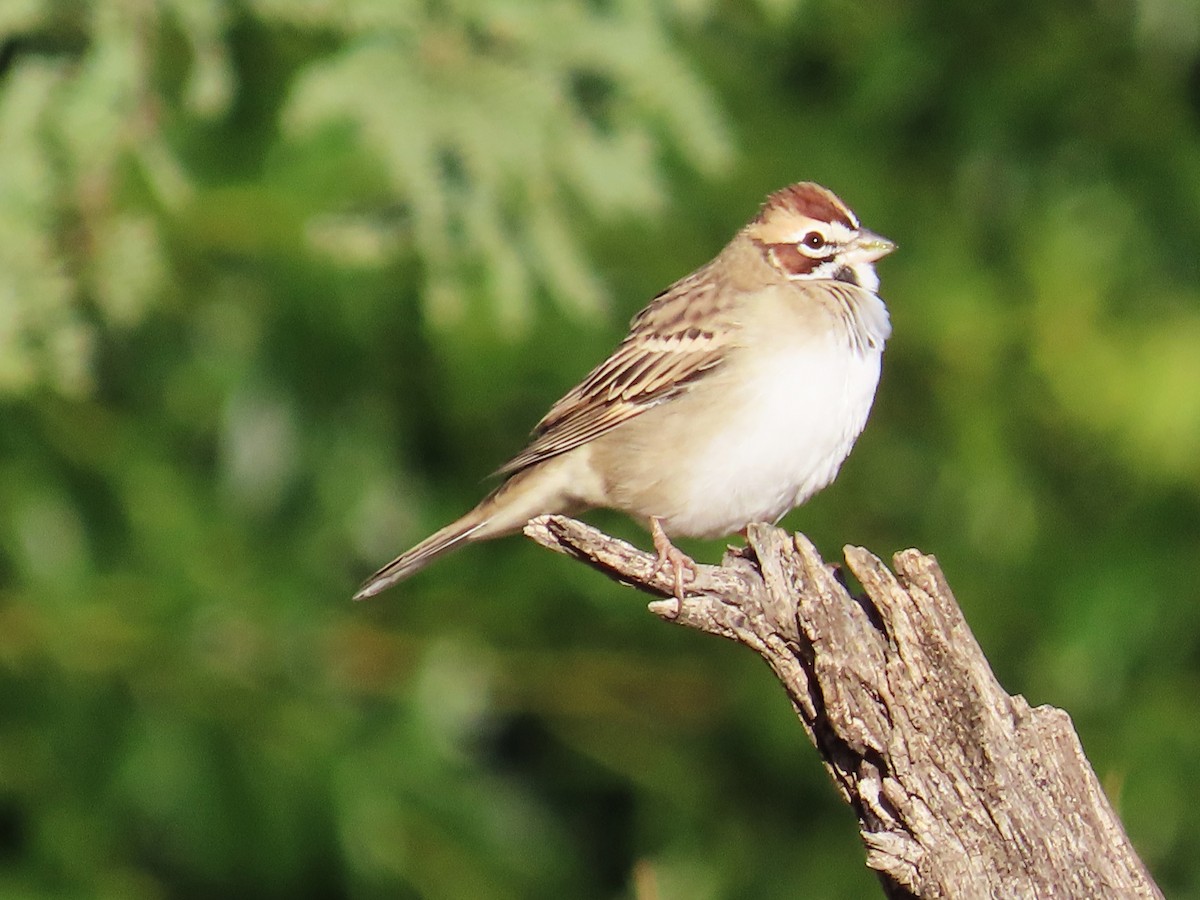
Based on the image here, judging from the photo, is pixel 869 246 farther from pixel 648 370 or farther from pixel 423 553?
pixel 423 553

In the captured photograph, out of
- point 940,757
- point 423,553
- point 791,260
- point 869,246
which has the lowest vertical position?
point 423,553

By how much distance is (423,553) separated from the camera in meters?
4.80

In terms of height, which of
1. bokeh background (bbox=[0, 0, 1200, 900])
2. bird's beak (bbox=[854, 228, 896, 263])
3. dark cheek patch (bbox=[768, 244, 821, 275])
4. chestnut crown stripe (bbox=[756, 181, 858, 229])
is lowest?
bokeh background (bbox=[0, 0, 1200, 900])

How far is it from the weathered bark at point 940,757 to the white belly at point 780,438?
106 centimetres

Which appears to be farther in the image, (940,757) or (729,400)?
(729,400)

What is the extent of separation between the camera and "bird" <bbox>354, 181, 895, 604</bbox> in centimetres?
460

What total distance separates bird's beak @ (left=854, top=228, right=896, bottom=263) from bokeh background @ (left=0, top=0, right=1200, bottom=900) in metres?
1.05

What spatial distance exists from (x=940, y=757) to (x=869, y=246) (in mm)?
1884

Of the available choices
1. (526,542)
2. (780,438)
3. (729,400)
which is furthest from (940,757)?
(526,542)

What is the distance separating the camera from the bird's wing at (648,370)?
489 centimetres

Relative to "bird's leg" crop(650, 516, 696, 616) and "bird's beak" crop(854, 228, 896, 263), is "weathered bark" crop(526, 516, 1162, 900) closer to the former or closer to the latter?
"bird's leg" crop(650, 516, 696, 616)

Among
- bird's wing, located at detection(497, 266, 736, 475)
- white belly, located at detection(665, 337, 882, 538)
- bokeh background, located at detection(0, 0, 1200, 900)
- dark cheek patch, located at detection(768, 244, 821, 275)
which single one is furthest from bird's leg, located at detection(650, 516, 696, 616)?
bokeh background, located at detection(0, 0, 1200, 900)

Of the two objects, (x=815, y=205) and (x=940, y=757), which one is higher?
(x=815, y=205)

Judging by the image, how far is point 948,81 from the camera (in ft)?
25.2
